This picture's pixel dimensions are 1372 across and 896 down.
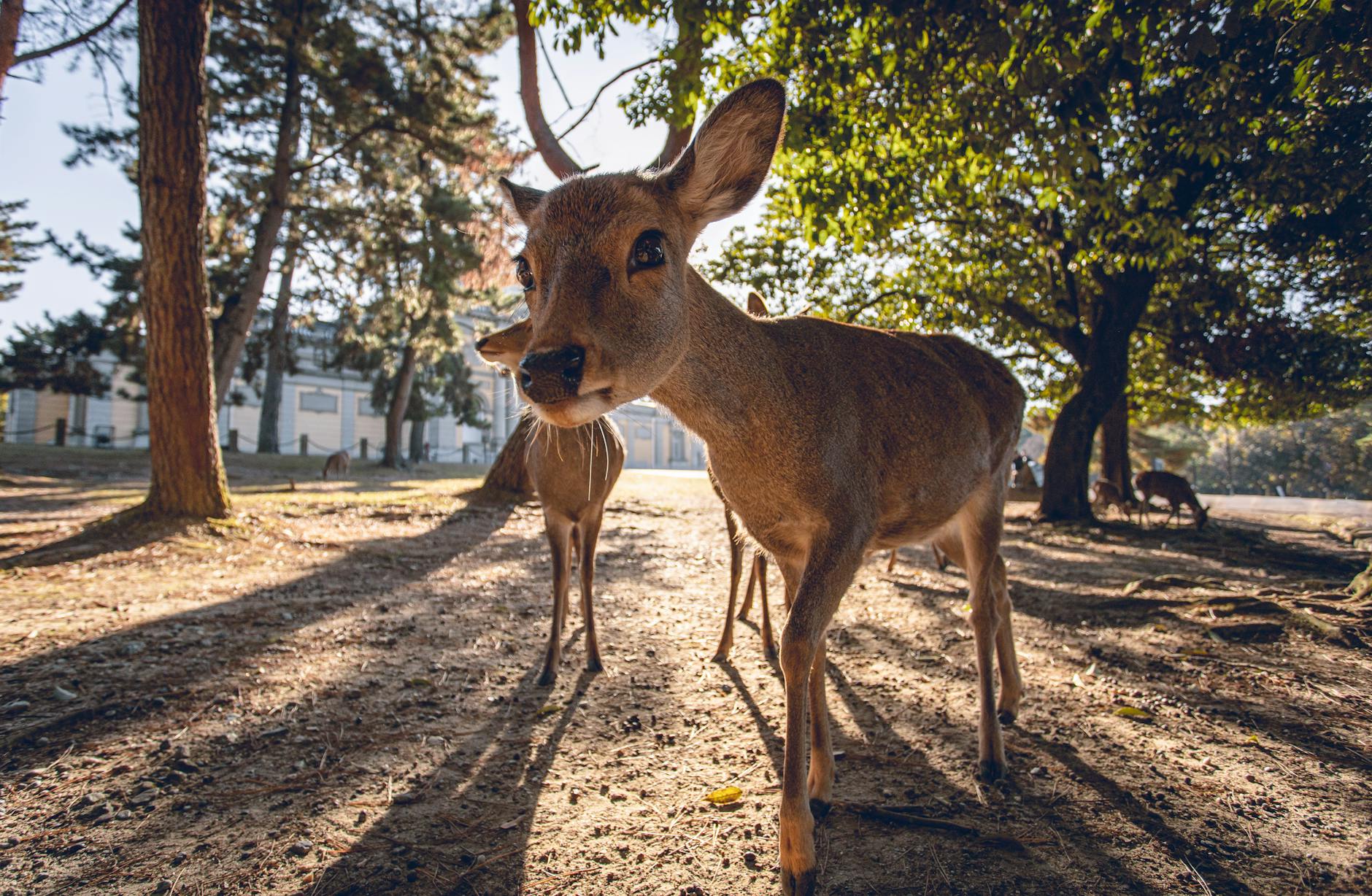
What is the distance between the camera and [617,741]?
10.5ft

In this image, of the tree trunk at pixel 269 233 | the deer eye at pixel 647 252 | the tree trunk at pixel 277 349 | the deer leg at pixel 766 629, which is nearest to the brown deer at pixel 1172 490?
the deer leg at pixel 766 629

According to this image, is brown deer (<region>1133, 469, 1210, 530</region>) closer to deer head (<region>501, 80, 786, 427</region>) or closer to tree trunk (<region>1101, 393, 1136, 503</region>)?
tree trunk (<region>1101, 393, 1136, 503</region>)

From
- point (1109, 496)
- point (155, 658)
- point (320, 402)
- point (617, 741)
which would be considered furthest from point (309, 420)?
point (617, 741)

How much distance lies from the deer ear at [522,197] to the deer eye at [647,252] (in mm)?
861

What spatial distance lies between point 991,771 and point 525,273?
303 cm

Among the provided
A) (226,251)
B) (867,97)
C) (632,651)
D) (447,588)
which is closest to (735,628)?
(632,651)

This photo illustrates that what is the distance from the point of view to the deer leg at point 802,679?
6.91 ft

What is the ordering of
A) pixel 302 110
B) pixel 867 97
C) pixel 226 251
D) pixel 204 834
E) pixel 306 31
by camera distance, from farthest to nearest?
pixel 226 251 → pixel 302 110 → pixel 306 31 → pixel 867 97 → pixel 204 834

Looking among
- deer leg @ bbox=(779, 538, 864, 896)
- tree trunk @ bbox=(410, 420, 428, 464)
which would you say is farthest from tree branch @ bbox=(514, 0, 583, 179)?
tree trunk @ bbox=(410, 420, 428, 464)

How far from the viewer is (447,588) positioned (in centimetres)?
630

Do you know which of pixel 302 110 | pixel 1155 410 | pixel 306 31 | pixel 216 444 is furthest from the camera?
pixel 1155 410

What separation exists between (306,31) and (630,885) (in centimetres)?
1810

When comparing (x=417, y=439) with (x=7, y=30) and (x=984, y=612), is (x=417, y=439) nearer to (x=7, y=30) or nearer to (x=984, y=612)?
(x=7, y=30)

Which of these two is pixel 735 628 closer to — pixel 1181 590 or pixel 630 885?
pixel 630 885
